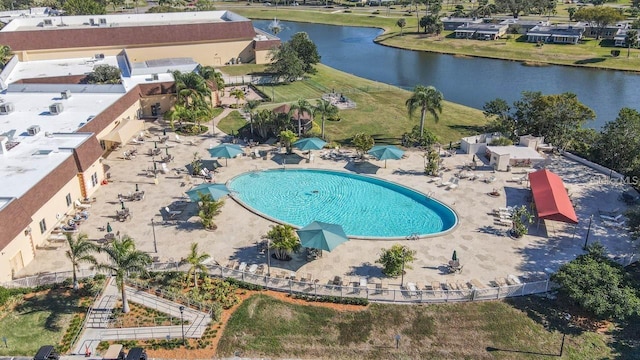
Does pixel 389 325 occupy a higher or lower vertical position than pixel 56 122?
lower

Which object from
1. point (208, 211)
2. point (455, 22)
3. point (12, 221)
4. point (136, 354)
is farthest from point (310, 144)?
point (455, 22)

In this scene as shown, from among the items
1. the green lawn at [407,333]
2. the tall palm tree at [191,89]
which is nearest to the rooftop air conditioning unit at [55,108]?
the tall palm tree at [191,89]

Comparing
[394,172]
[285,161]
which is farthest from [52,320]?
[394,172]

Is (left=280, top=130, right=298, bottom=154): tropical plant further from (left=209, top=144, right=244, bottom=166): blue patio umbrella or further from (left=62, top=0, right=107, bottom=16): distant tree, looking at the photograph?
(left=62, top=0, right=107, bottom=16): distant tree

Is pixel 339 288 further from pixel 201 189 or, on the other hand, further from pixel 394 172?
pixel 394 172

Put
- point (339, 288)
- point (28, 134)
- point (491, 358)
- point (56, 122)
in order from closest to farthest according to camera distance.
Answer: point (491, 358) < point (339, 288) < point (28, 134) < point (56, 122)

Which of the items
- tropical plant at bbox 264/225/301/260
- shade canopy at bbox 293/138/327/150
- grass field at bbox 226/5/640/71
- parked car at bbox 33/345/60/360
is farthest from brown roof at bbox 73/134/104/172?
grass field at bbox 226/5/640/71

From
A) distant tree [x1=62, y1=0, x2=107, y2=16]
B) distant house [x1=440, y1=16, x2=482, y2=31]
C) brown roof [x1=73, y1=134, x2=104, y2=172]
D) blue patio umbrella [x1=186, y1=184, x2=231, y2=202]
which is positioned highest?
distant tree [x1=62, y1=0, x2=107, y2=16]
